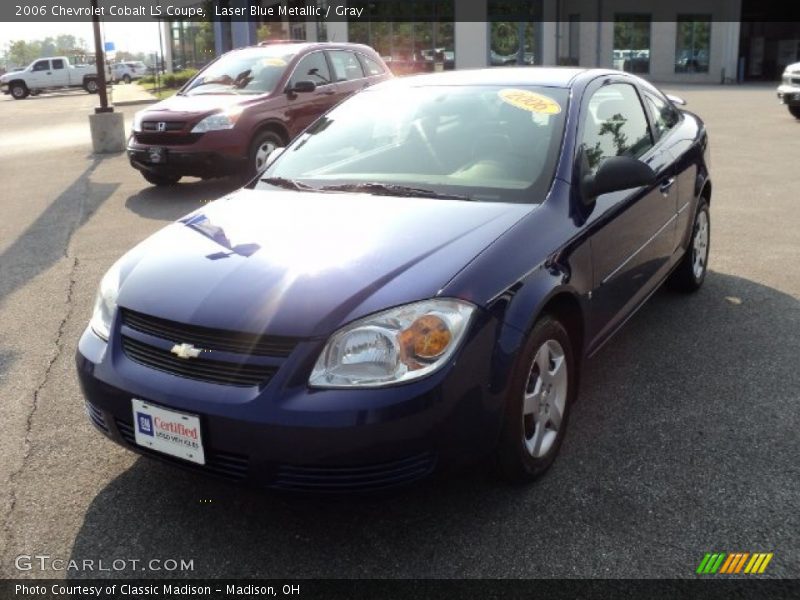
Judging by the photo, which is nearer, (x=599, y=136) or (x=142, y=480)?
(x=142, y=480)

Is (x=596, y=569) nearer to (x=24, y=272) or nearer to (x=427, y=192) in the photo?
(x=427, y=192)

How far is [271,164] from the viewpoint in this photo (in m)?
4.27

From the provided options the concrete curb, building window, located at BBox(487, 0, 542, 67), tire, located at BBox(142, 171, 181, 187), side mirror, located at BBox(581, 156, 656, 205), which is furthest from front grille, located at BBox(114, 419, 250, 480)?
building window, located at BBox(487, 0, 542, 67)

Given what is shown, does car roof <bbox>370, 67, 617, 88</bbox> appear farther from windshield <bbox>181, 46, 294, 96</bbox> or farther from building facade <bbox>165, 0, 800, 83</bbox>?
building facade <bbox>165, 0, 800, 83</bbox>

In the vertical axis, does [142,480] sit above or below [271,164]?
below

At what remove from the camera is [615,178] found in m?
3.39

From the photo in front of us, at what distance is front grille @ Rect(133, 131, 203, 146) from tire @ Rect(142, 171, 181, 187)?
461 millimetres

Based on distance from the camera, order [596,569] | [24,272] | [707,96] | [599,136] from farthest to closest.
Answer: [707,96] → [24,272] → [599,136] → [596,569]

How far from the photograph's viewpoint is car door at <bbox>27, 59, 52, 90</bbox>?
38.7 metres

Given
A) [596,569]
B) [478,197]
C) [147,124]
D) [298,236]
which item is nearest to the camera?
[596,569]

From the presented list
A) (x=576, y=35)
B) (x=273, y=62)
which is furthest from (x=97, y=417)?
(x=576, y=35)

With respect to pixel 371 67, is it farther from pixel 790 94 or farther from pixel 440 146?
pixel 790 94

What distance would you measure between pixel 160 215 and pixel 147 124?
5.45ft

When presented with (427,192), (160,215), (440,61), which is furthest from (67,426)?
(440,61)
